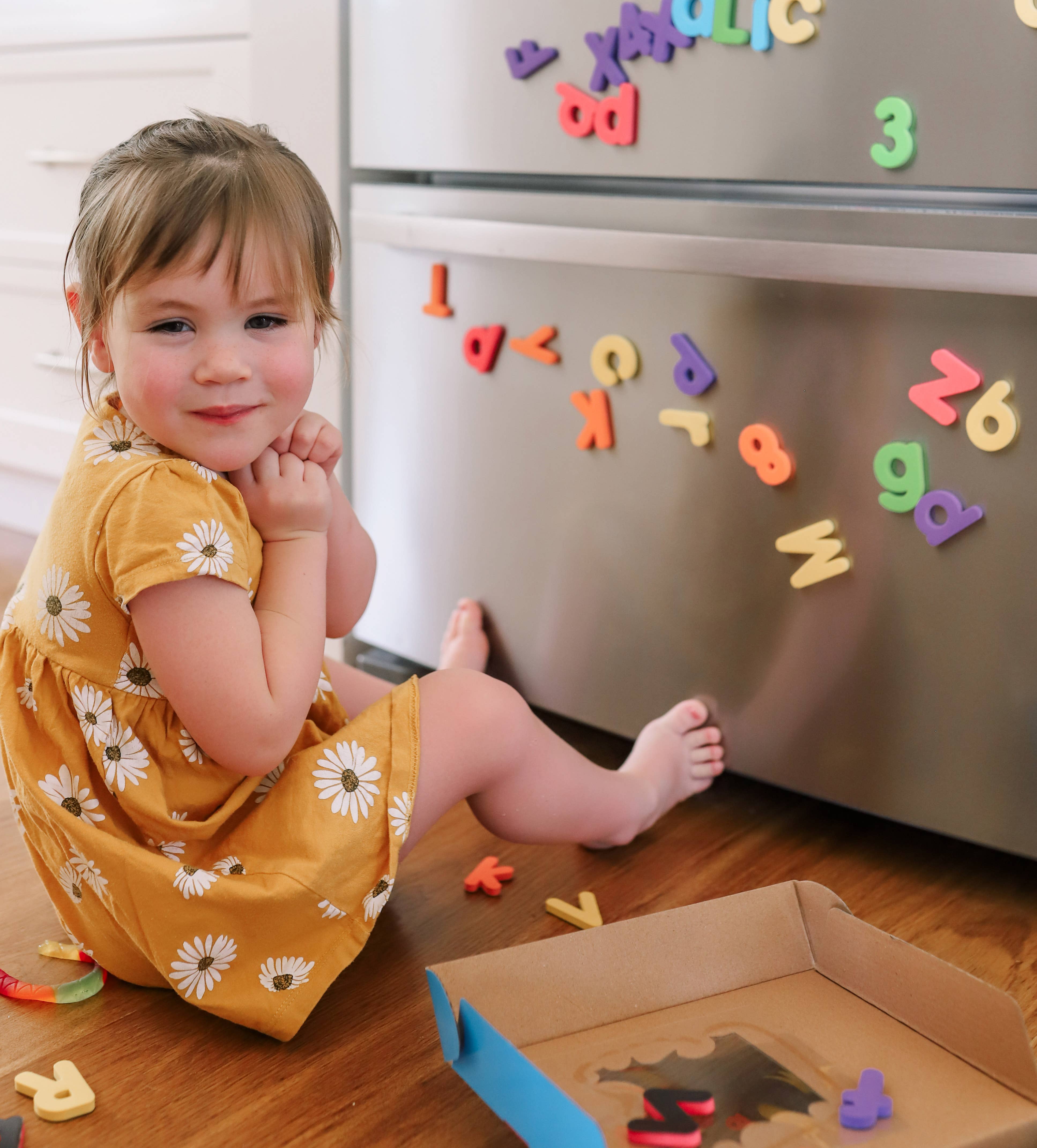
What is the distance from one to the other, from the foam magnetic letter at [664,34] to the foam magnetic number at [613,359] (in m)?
0.22

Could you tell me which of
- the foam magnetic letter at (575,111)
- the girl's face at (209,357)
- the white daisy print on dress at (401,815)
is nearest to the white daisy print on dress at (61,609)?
the girl's face at (209,357)

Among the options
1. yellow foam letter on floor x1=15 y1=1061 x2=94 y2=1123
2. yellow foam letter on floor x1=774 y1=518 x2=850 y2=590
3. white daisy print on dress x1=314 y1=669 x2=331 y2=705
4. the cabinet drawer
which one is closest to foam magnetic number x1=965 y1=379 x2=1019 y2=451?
yellow foam letter on floor x1=774 y1=518 x2=850 y2=590

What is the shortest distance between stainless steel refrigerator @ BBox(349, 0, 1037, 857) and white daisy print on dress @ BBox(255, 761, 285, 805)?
0.41 m

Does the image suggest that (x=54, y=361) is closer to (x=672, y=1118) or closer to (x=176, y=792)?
(x=176, y=792)

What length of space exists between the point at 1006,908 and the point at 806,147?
60 centimetres

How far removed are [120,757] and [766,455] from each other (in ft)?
1.76

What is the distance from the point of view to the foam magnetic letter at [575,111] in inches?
40.7

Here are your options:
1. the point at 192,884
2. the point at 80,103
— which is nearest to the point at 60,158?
the point at 80,103

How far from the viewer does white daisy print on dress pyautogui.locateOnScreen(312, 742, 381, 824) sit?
78cm

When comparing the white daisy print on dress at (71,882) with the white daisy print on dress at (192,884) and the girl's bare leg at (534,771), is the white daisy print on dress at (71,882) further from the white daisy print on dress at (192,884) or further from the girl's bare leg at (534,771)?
the girl's bare leg at (534,771)

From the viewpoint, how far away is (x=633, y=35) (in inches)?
38.7

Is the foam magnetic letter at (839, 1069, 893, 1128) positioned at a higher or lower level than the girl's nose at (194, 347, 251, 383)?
lower

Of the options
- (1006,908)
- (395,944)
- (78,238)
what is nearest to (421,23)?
(78,238)

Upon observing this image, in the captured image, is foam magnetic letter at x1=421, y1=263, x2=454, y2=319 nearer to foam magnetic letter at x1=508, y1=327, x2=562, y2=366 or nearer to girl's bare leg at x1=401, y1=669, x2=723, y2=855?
foam magnetic letter at x1=508, y1=327, x2=562, y2=366
